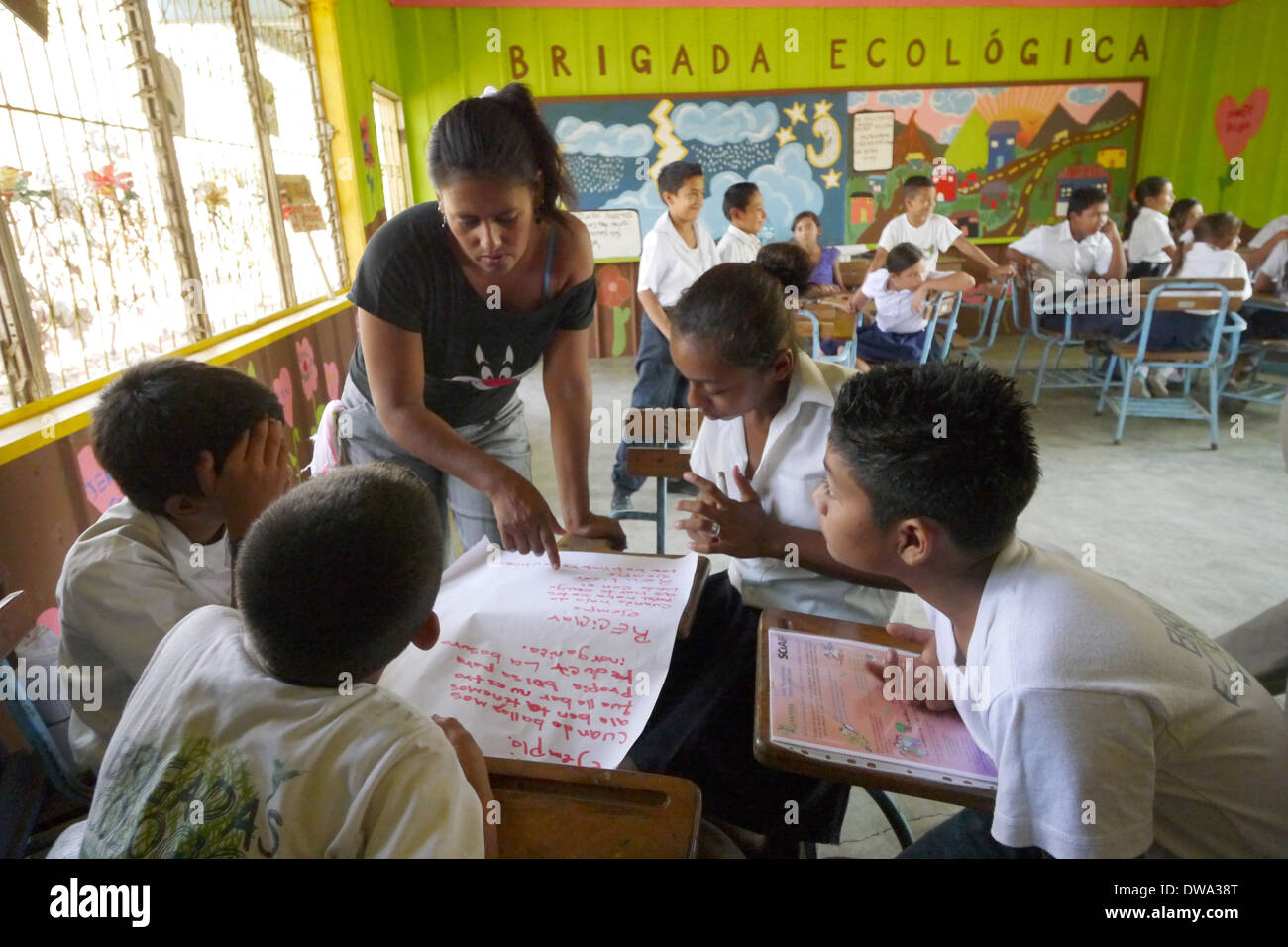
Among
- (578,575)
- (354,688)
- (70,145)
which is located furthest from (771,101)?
(354,688)

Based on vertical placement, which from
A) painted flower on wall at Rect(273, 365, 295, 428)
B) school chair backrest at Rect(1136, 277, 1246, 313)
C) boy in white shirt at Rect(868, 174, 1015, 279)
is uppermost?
boy in white shirt at Rect(868, 174, 1015, 279)

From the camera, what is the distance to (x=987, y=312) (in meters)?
6.18

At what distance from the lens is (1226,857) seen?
2.50 ft

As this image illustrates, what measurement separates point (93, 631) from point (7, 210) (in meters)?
1.33

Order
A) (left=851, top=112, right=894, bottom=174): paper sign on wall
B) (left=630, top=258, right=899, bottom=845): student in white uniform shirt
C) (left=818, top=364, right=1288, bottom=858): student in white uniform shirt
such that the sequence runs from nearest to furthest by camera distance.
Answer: (left=818, top=364, right=1288, bottom=858): student in white uniform shirt → (left=630, top=258, right=899, bottom=845): student in white uniform shirt → (left=851, top=112, right=894, bottom=174): paper sign on wall

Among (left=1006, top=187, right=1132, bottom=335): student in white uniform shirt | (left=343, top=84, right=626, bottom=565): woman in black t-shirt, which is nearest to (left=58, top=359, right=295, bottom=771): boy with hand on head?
(left=343, top=84, right=626, bottom=565): woman in black t-shirt

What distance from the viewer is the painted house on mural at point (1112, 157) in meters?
6.45

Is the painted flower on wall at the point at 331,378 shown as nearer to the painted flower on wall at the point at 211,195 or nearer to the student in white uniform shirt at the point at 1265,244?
the painted flower on wall at the point at 211,195

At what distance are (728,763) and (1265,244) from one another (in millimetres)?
→ 6078

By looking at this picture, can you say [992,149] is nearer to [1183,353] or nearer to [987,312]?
[987,312]

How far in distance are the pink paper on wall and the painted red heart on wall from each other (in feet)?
26.4

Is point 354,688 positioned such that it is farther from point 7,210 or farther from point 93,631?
point 7,210

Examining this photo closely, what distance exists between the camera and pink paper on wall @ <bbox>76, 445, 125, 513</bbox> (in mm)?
1813

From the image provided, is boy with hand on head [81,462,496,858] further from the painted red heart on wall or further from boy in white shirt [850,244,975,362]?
the painted red heart on wall
